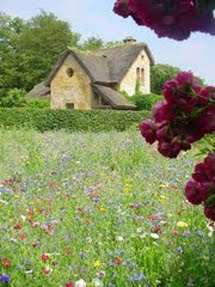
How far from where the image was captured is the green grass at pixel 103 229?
11.9ft

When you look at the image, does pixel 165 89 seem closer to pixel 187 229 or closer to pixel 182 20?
Answer: pixel 182 20

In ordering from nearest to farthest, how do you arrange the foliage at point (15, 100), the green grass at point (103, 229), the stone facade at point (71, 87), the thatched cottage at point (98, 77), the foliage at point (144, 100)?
the green grass at point (103, 229)
the foliage at point (144, 100)
the thatched cottage at point (98, 77)
the stone facade at point (71, 87)
the foliage at point (15, 100)

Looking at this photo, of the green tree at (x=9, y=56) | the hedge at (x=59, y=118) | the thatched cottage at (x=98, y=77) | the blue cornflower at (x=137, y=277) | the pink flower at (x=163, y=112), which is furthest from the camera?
the green tree at (x=9, y=56)

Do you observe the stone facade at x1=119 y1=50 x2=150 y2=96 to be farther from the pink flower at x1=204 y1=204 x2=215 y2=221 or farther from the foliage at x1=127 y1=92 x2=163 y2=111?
the pink flower at x1=204 y1=204 x2=215 y2=221

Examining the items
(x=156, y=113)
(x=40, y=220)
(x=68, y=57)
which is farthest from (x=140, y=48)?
(x=156, y=113)

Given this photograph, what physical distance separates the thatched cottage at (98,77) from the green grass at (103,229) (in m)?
30.2

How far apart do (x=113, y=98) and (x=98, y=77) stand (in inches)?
88.1

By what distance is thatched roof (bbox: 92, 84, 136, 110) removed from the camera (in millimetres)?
A: 37094

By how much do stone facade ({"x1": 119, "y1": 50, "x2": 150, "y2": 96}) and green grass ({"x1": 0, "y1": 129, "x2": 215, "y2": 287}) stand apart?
3305 centimetres

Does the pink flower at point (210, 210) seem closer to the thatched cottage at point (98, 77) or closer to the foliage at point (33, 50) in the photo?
the thatched cottage at point (98, 77)

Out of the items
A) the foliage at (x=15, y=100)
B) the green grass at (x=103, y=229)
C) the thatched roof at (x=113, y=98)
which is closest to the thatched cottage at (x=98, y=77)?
the thatched roof at (x=113, y=98)

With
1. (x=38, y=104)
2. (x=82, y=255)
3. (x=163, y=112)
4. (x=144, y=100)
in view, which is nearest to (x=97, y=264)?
(x=82, y=255)

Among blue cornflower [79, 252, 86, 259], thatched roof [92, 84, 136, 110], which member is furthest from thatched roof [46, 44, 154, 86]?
blue cornflower [79, 252, 86, 259]

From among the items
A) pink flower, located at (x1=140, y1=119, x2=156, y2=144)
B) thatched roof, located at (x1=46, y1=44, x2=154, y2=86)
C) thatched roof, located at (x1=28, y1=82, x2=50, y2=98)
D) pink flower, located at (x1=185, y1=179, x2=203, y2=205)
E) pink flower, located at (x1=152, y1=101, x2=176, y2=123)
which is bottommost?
thatched roof, located at (x1=28, y1=82, x2=50, y2=98)
